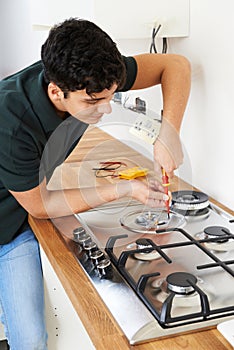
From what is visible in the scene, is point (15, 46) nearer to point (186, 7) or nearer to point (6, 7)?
point (6, 7)

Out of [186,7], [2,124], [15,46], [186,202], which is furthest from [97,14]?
[15,46]

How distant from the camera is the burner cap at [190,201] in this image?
1.47 meters

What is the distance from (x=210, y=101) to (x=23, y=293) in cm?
71

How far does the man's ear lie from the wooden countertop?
0.23 meters

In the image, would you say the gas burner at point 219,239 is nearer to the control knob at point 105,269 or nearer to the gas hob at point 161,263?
the gas hob at point 161,263

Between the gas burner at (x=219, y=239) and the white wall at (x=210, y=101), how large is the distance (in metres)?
0.20

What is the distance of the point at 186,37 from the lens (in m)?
1.62

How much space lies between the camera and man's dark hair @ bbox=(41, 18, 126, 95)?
1.16 m

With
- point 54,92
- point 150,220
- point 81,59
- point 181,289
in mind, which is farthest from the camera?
point 150,220

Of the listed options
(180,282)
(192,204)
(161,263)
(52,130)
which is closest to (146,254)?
(161,263)

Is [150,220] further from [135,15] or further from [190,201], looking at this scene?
[135,15]

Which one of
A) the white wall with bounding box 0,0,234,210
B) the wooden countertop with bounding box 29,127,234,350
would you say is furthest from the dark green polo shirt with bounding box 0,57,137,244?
the white wall with bounding box 0,0,234,210

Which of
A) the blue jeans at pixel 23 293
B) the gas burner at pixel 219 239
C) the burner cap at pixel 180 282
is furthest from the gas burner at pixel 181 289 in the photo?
the blue jeans at pixel 23 293

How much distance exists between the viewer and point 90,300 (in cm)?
106
